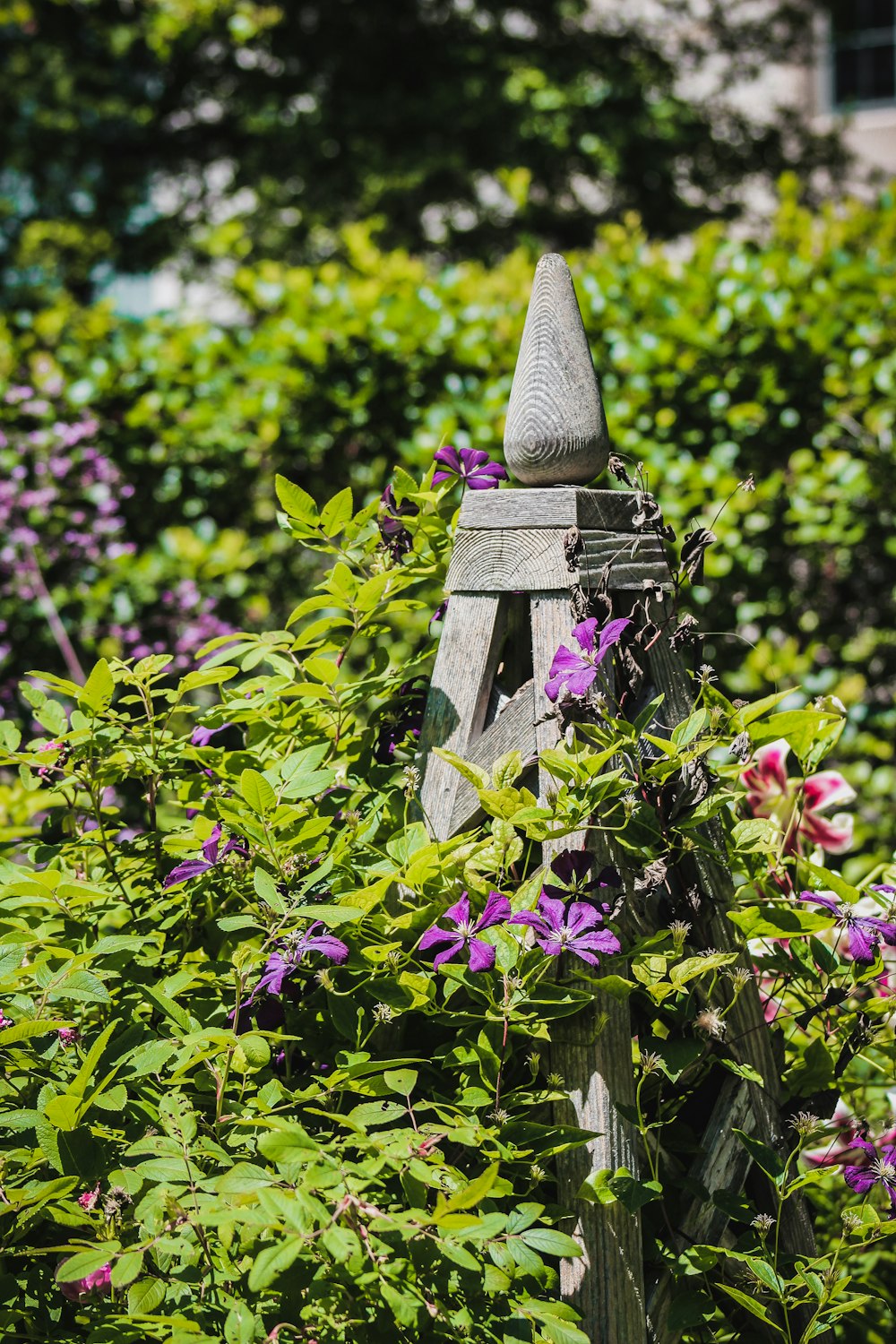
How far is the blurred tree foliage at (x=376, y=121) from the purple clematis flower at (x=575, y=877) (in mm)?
7705

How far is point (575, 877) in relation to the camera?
1393mm

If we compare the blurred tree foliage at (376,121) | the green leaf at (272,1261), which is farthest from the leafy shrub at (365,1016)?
the blurred tree foliage at (376,121)

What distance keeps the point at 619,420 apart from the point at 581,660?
255cm

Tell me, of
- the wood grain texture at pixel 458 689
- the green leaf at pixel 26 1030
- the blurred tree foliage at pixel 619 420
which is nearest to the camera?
the green leaf at pixel 26 1030

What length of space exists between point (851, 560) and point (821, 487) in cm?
30

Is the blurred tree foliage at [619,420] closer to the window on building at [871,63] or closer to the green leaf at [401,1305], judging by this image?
the green leaf at [401,1305]

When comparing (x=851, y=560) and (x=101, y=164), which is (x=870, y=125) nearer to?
(x=101, y=164)

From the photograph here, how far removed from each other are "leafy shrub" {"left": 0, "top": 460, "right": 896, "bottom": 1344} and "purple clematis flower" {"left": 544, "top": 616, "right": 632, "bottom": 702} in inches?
1.1

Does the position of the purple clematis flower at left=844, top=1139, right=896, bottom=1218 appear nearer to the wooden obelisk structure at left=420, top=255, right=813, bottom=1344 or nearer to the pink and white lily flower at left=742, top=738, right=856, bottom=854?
the wooden obelisk structure at left=420, top=255, right=813, bottom=1344

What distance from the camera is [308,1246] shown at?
3.67 ft

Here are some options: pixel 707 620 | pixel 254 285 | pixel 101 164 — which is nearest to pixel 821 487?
pixel 707 620

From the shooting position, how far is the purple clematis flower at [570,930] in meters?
1.31

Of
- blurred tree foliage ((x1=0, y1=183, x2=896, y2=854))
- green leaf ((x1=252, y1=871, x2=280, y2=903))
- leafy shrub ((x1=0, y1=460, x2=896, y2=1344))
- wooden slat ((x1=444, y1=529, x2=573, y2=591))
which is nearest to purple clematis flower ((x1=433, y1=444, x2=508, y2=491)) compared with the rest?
leafy shrub ((x1=0, y1=460, x2=896, y2=1344))

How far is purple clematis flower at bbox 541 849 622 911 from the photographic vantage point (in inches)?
54.5
